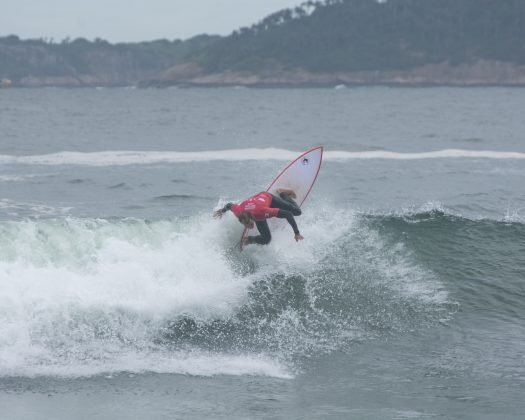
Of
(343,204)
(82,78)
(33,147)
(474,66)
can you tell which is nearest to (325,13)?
(474,66)

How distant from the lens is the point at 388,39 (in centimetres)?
16100

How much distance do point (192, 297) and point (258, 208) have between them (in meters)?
1.87

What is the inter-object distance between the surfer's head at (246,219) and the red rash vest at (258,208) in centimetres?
16

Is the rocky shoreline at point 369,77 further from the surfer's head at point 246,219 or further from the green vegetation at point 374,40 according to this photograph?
the surfer's head at point 246,219

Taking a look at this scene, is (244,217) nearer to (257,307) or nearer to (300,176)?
(257,307)

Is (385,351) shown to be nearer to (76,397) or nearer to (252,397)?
(252,397)

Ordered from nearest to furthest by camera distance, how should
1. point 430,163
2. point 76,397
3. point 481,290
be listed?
point 76,397
point 481,290
point 430,163

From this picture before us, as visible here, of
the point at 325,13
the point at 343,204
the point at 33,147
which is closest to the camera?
the point at 343,204

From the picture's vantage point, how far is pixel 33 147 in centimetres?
3322

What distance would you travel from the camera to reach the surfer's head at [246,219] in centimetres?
1313

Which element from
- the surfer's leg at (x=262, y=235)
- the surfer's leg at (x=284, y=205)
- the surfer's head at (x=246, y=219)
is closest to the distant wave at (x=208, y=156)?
the surfer's leg at (x=284, y=205)

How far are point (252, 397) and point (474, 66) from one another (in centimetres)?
14740

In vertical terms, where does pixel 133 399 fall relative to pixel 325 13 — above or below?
below

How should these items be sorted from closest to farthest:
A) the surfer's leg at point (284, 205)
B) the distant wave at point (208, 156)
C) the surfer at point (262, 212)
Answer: the surfer at point (262, 212) < the surfer's leg at point (284, 205) < the distant wave at point (208, 156)
